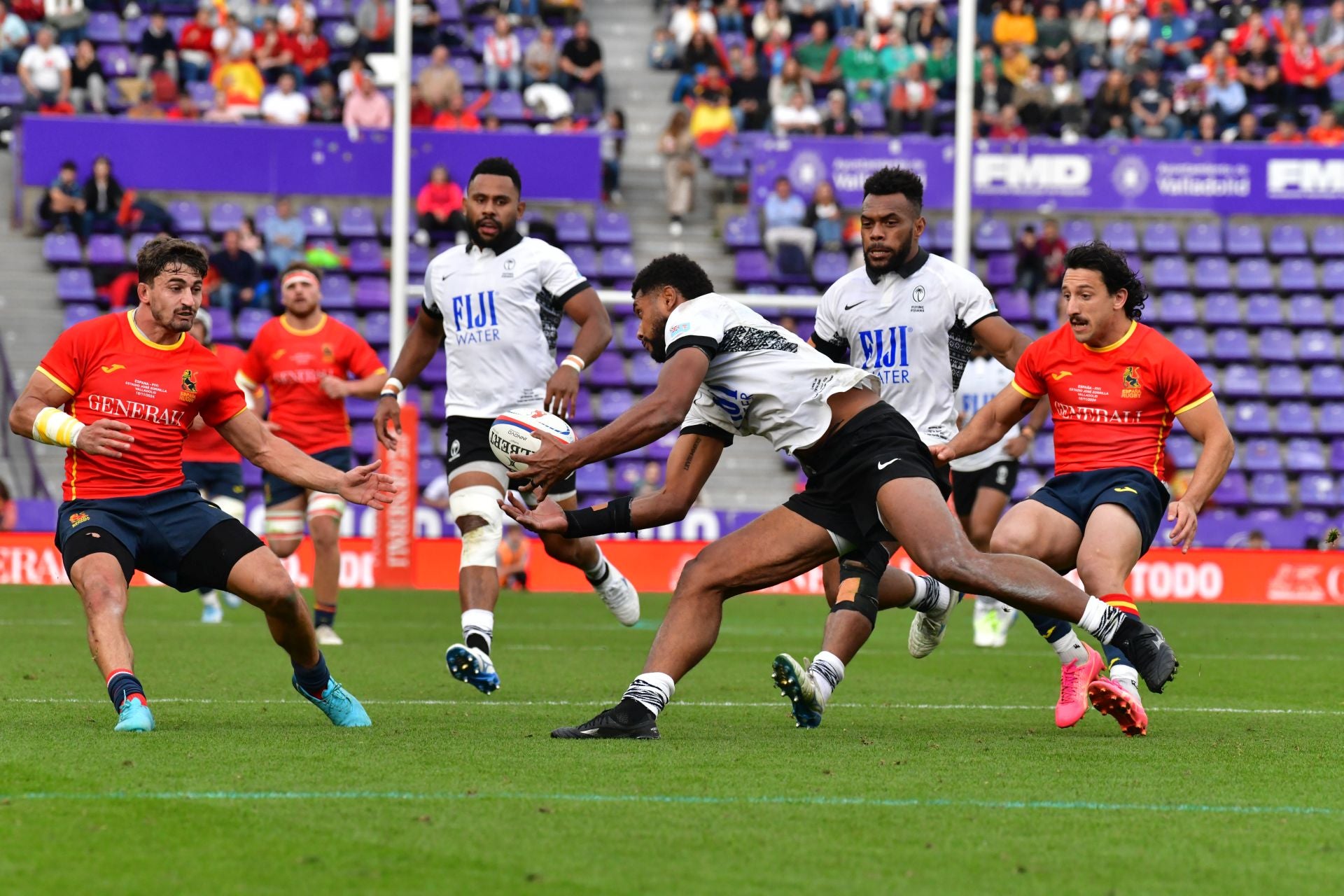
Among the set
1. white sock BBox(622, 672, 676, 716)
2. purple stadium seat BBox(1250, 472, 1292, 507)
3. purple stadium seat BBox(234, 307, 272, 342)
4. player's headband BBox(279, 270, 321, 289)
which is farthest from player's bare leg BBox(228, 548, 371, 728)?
purple stadium seat BBox(1250, 472, 1292, 507)

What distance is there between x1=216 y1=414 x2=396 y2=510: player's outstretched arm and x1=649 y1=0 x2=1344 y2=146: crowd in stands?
1720 cm

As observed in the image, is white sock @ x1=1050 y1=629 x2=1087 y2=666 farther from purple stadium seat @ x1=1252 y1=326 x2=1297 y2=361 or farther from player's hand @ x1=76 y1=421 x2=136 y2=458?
purple stadium seat @ x1=1252 y1=326 x2=1297 y2=361

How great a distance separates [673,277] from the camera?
290 inches

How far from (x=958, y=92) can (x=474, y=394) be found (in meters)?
10.4

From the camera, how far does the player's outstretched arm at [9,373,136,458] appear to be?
722 centimetres

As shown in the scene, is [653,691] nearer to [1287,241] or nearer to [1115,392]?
[1115,392]

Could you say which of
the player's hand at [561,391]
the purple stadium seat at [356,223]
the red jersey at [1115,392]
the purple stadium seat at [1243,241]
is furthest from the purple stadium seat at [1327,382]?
the player's hand at [561,391]

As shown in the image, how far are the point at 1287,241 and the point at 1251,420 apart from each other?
2.94 meters

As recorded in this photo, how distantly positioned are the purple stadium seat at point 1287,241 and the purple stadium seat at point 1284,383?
1807 millimetres

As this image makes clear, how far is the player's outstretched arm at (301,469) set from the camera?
23.8 ft

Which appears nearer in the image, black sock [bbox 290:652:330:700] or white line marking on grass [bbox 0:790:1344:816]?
white line marking on grass [bbox 0:790:1344:816]

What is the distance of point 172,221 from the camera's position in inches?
890

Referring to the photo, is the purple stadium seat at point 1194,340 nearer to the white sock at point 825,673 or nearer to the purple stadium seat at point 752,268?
the purple stadium seat at point 752,268

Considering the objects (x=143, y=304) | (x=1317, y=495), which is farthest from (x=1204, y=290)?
(x=143, y=304)
